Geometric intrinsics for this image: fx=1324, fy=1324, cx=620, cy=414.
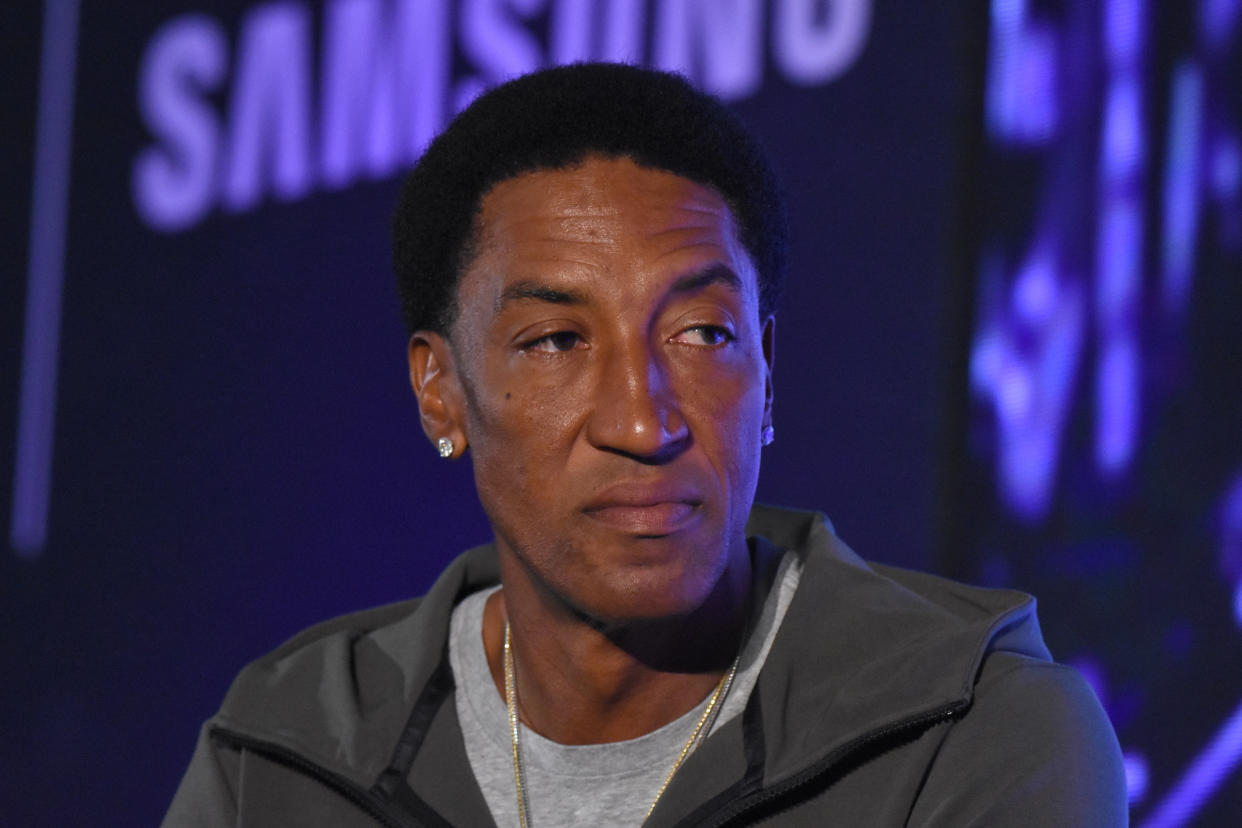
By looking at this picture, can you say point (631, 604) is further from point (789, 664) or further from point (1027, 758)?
point (1027, 758)

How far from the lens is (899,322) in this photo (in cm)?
226

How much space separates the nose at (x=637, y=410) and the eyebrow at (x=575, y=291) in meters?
0.07

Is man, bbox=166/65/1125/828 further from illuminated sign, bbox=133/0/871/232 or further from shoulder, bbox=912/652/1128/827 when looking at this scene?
illuminated sign, bbox=133/0/871/232

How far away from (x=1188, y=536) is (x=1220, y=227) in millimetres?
463

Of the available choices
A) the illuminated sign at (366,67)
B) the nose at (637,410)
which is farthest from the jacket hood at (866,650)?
the illuminated sign at (366,67)

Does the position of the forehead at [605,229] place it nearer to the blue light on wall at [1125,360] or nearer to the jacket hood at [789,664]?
the jacket hood at [789,664]

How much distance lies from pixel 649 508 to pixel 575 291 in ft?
0.73

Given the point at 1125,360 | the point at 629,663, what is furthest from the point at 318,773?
the point at 1125,360

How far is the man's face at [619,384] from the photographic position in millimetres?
1244

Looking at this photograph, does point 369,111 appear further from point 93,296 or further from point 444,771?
point 444,771

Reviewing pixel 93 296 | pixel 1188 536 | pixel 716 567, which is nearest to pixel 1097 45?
pixel 1188 536

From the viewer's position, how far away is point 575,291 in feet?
4.19

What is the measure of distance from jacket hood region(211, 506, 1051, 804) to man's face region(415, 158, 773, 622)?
12 cm

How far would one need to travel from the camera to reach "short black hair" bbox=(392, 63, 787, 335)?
4.45 feet
